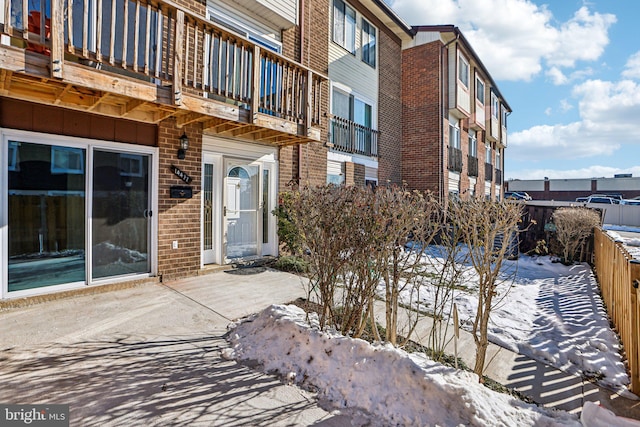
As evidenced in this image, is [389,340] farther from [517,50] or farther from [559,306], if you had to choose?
[517,50]

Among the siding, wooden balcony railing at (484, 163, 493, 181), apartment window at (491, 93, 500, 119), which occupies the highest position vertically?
apartment window at (491, 93, 500, 119)

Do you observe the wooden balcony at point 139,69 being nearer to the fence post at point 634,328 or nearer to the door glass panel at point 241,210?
the door glass panel at point 241,210

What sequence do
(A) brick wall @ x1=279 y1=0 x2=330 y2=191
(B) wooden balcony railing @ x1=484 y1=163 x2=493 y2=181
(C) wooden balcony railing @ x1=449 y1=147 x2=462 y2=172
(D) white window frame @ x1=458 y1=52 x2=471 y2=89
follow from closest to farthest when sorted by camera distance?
(A) brick wall @ x1=279 y1=0 x2=330 y2=191, (D) white window frame @ x1=458 y1=52 x2=471 y2=89, (C) wooden balcony railing @ x1=449 y1=147 x2=462 y2=172, (B) wooden balcony railing @ x1=484 y1=163 x2=493 y2=181

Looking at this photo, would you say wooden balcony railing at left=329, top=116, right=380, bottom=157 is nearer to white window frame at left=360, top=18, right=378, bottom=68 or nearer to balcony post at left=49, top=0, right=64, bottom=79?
white window frame at left=360, top=18, right=378, bottom=68

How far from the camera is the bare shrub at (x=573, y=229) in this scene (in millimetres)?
9656

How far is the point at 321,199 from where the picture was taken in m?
3.73

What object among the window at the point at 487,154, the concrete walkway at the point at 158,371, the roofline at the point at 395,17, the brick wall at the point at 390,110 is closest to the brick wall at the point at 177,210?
the concrete walkway at the point at 158,371

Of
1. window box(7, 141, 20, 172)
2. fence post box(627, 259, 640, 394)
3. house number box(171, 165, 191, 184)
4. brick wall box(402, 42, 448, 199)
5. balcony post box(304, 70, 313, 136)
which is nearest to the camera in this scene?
fence post box(627, 259, 640, 394)

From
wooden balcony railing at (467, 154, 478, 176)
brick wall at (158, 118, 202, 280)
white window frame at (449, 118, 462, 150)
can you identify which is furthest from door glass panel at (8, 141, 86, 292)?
wooden balcony railing at (467, 154, 478, 176)

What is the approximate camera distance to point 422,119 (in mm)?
13820

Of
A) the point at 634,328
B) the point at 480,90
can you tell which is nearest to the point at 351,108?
the point at 634,328

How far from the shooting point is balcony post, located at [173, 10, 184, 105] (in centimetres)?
498

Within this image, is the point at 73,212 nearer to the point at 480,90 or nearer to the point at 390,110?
the point at 390,110

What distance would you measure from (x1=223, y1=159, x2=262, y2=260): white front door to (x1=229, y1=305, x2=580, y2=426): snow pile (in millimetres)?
4251
